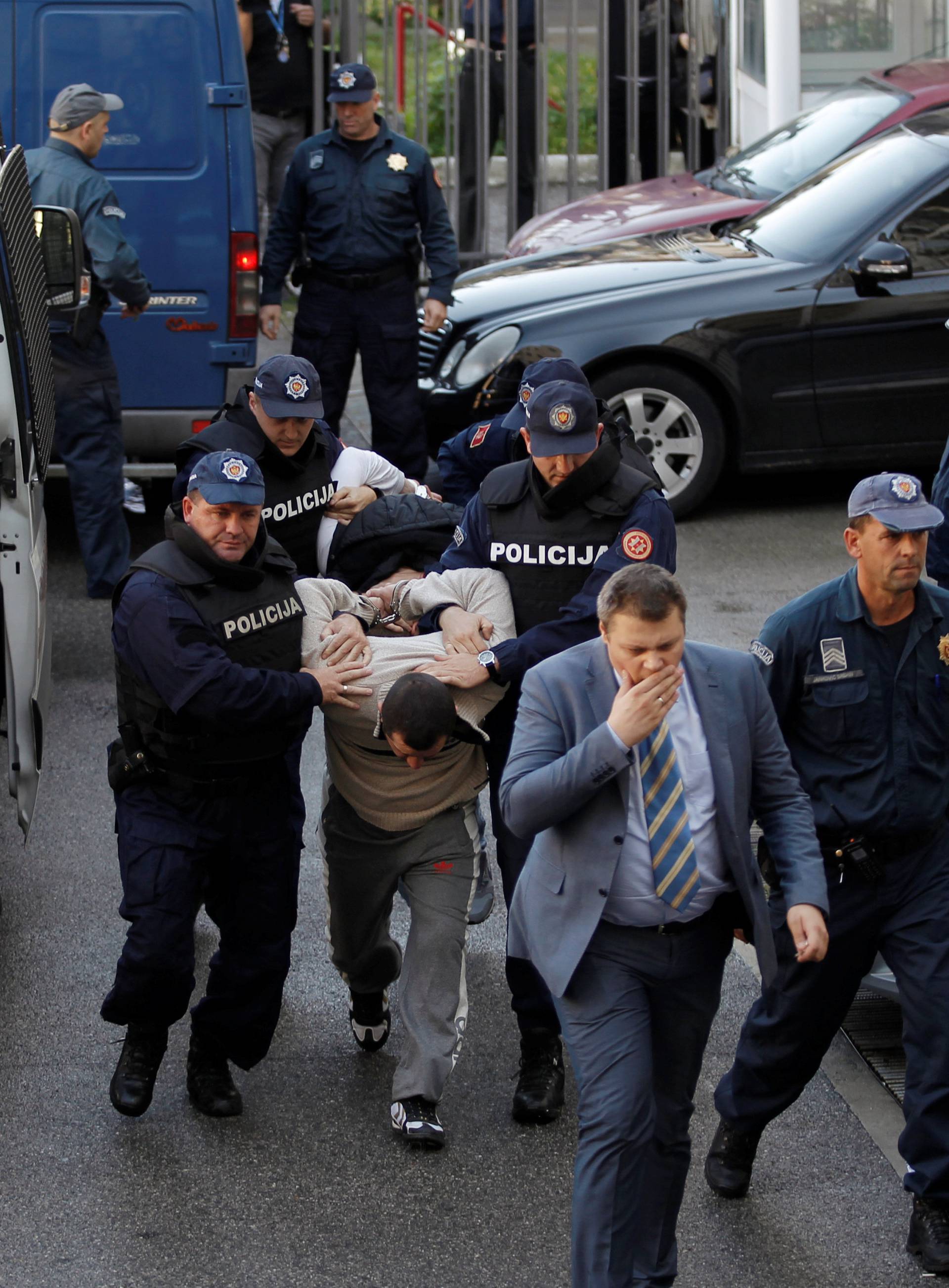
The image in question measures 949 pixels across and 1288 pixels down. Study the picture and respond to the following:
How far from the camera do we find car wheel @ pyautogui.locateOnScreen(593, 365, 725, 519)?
9.22 meters

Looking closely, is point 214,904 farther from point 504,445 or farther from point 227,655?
point 504,445

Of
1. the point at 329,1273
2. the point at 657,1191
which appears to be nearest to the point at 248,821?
the point at 329,1273

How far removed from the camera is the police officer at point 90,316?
8.21 m

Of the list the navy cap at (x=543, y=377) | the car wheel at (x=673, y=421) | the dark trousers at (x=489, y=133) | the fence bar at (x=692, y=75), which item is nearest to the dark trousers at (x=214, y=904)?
the navy cap at (x=543, y=377)

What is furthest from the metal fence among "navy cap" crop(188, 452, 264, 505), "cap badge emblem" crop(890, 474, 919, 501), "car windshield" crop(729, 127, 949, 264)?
"cap badge emblem" crop(890, 474, 919, 501)

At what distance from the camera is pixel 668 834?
12.0 ft

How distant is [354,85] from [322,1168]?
624 centimetres

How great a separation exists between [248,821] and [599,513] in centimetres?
119

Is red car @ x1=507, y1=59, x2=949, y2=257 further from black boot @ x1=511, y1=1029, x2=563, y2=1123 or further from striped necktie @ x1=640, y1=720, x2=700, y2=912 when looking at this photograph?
striped necktie @ x1=640, y1=720, x2=700, y2=912

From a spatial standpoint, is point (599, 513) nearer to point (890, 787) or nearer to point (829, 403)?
point (890, 787)

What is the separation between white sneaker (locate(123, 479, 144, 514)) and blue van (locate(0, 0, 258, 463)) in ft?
2.93

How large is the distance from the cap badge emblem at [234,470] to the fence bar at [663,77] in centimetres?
1076

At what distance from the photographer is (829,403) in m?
9.31

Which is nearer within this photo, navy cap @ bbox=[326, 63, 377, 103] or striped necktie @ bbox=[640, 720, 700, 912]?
striped necktie @ bbox=[640, 720, 700, 912]
